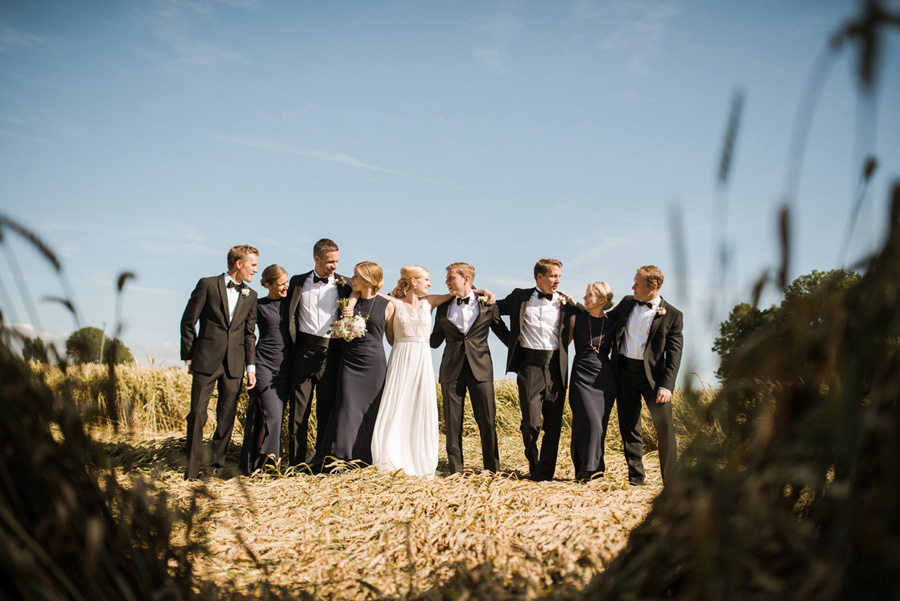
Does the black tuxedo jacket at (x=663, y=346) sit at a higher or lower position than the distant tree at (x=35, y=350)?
higher

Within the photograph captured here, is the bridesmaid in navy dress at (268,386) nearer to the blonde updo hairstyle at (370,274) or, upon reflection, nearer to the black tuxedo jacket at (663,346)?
the blonde updo hairstyle at (370,274)

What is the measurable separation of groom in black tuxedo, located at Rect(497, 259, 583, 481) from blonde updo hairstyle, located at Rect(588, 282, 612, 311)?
29 centimetres

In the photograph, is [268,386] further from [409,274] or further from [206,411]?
[409,274]

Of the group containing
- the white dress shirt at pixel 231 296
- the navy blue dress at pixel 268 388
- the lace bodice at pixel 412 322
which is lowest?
the navy blue dress at pixel 268 388

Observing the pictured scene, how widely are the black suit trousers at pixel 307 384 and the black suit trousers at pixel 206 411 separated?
0.72 m

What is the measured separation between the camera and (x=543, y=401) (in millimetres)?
8188

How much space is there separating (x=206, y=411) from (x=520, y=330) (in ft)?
12.8

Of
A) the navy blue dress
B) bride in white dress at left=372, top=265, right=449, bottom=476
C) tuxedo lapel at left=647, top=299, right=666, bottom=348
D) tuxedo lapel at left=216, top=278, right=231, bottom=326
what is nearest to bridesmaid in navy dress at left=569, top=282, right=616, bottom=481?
tuxedo lapel at left=647, top=299, right=666, bottom=348

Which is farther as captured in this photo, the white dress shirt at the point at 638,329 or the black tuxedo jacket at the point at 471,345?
the black tuxedo jacket at the point at 471,345

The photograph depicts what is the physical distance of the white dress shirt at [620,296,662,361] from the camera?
7805 millimetres

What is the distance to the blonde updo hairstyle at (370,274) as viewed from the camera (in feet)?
26.8

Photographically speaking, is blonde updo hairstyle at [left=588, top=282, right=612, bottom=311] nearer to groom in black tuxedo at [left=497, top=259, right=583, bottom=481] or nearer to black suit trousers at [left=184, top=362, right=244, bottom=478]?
groom in black tuxedo at [left=497, top=259, right=583, bottom=481]

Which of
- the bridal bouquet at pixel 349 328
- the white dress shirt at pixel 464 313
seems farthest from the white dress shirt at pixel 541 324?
the bridal bouquet at pixel 349 328

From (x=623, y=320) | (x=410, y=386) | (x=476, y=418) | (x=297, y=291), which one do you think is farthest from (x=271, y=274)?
(x=623, y=320)
